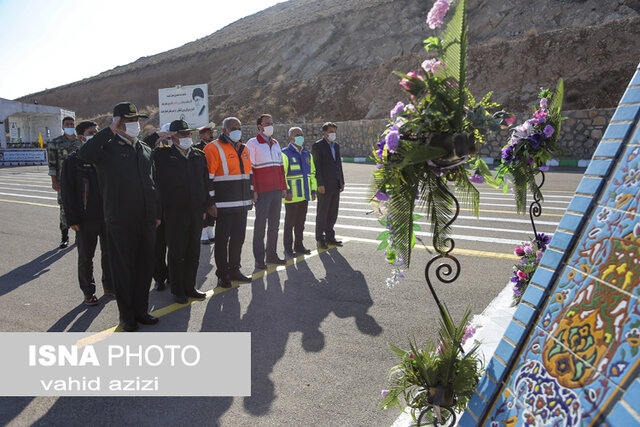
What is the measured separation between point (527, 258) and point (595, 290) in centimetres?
279

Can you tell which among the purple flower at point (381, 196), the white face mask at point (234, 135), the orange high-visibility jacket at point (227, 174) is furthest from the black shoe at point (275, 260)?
the purple flower at point (381, 196)

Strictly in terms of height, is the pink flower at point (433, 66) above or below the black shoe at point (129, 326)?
above

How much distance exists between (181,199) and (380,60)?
144 ft

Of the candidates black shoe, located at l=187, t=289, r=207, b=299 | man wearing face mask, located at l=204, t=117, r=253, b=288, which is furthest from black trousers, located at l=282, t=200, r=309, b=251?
black shoe, located at l=187, t=289, r=207, b=299

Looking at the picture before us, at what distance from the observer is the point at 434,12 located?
2502 mm

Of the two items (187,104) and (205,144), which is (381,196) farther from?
(187,104)

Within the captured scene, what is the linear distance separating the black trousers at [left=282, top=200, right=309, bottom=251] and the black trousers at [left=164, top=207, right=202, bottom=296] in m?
2.24

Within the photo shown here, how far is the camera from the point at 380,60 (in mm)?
46156

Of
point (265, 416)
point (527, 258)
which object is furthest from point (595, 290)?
point (527, 258)

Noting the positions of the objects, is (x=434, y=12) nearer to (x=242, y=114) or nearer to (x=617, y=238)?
(x=617, y=238)

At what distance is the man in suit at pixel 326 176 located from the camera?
795cm

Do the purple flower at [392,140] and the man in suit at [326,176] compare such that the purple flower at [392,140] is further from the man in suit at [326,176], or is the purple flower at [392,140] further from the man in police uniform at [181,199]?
the man in suit at [326,176]

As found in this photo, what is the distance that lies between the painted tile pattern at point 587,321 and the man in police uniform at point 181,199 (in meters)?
4.08

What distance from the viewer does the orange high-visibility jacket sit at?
19.9 feet
